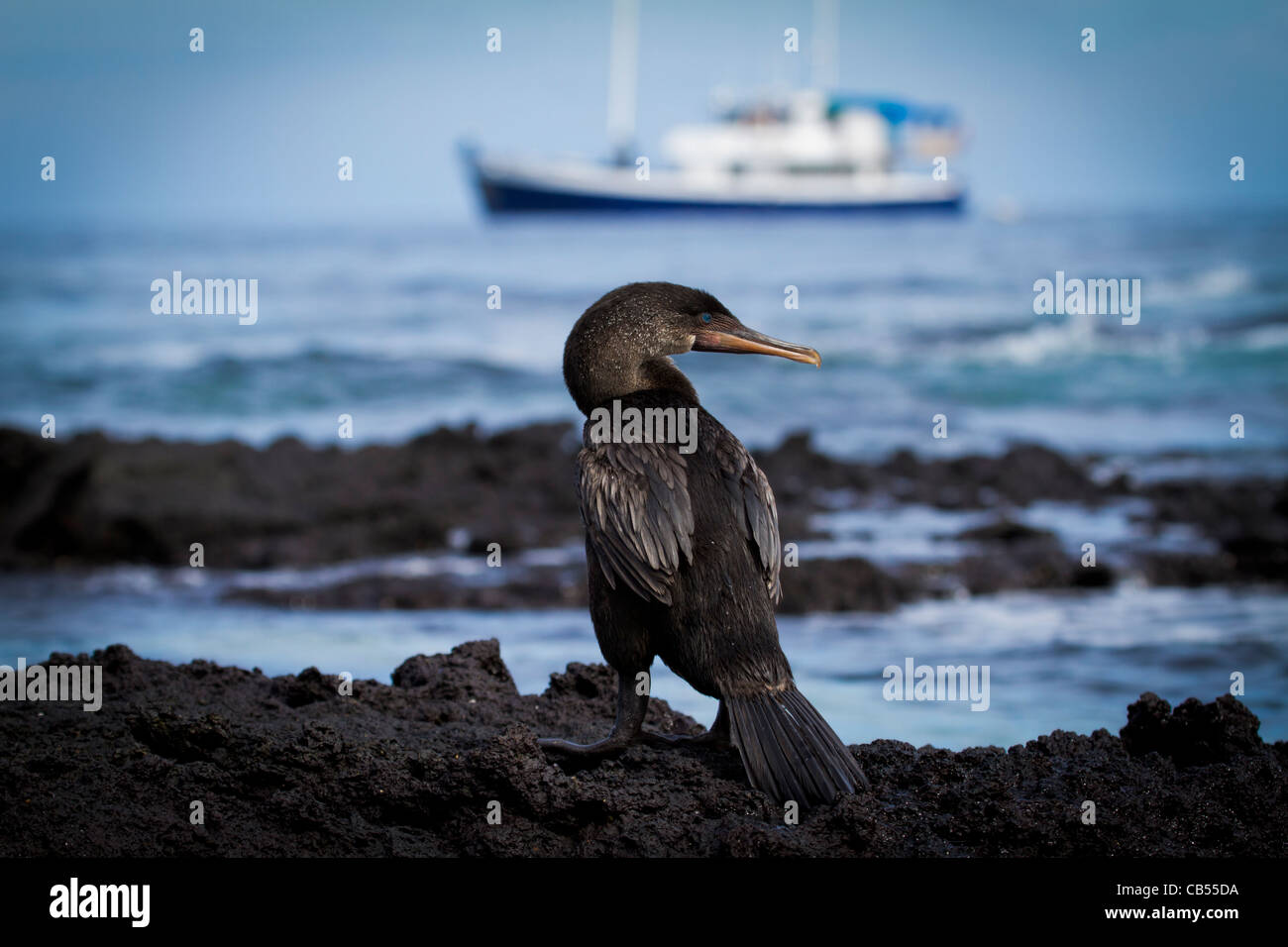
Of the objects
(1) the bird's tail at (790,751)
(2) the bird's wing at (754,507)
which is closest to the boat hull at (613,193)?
(2) the bird's wing at (754,507)

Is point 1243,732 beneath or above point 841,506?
beneath

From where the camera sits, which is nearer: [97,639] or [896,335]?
[97,639]

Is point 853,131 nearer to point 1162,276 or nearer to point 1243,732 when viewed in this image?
point 1162,276

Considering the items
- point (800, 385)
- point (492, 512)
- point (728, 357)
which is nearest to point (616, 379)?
point (492, 512)

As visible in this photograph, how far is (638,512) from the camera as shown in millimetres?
3904

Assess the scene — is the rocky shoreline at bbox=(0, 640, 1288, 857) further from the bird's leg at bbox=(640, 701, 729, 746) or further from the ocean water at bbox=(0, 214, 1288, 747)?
the ocean water at bbox=(0, 214, 1288, 747)

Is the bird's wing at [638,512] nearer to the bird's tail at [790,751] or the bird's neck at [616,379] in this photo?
the bird's neck at [616,379]

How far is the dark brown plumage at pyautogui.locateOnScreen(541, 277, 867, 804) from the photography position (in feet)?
12.4

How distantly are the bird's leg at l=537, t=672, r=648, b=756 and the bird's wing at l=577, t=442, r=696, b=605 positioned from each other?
32 centimetres

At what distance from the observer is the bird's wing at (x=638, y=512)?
3.88 m

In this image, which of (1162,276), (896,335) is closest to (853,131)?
(1162,276)

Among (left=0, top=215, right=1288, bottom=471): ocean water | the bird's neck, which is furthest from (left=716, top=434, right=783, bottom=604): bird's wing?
(left=0, top=215, right=1288, bottom=471): ocean water

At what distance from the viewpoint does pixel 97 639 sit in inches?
299
